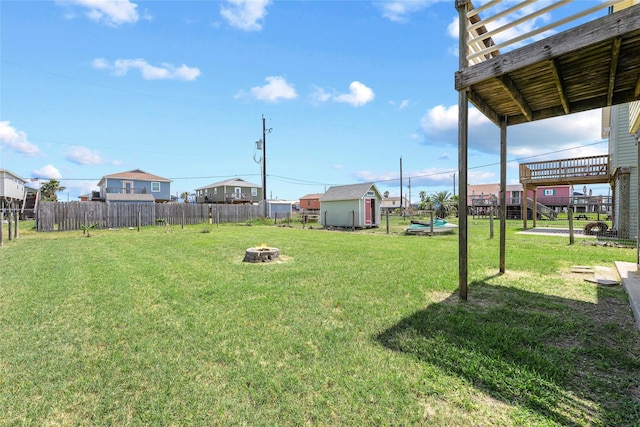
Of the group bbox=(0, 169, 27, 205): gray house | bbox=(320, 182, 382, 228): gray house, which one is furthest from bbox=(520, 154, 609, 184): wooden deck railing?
bbox=(0, 169, 27, 205): gray house

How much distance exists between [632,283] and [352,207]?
16.5 meters

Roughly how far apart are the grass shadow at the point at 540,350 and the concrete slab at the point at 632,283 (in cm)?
14

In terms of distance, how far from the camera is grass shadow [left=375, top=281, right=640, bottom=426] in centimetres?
210

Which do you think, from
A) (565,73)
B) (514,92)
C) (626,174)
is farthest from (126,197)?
(626,174)

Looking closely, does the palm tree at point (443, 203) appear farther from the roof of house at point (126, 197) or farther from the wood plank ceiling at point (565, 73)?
the roof of house at point (126, 197)

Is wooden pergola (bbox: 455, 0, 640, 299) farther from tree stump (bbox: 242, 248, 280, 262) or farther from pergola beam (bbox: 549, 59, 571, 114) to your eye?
tree stump (bbox: 242, 248, 280, 262)

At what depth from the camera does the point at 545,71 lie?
386cm

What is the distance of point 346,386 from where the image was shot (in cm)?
231

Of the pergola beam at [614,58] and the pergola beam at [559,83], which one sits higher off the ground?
the pergola beam at [559,83]

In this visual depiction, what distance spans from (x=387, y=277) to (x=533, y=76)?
381 cm

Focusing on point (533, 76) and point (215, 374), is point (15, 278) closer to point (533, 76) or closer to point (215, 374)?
point (215, 374)

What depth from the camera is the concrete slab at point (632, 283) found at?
359 centimetres

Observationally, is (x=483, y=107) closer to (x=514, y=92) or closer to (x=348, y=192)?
(x=514, y=92)

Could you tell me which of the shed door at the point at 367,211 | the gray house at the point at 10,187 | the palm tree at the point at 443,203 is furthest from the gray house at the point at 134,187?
the palm tree at the point at 443,203
